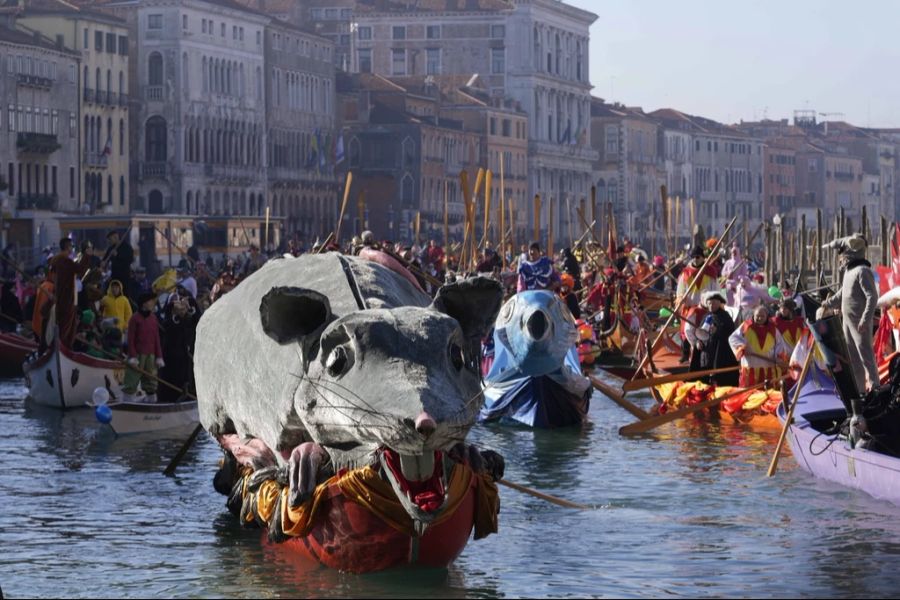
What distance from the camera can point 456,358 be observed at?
38.2 feet

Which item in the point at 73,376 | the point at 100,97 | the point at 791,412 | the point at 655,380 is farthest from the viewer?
the point at 100,97

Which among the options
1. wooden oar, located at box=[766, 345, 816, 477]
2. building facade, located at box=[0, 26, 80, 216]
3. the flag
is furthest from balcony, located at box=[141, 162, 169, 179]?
wooden oar, located at box=[766, 345, 816, 477]

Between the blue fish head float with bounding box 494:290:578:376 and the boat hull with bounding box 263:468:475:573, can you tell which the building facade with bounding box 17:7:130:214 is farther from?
the boat hull with bounding box 263:468:475:573

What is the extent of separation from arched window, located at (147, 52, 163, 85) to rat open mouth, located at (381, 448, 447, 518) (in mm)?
73951

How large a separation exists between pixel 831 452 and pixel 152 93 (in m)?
69.4

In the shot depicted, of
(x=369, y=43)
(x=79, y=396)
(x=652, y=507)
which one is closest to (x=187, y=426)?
(x=79, y=396)

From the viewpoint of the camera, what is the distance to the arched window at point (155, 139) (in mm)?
84006

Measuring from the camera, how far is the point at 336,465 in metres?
12.2

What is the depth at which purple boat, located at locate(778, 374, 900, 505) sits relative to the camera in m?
15.6

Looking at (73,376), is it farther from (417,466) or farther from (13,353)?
(417,466)

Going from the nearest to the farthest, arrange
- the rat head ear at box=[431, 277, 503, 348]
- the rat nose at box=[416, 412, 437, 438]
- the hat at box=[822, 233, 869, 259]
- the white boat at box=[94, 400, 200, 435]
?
the rat nose at box=[416, 412, 437, 438], the rat head ear at box=[431, 277, 503, 348], the hat at box=[822, 233, 869, 259], the white boat at box=[94, 400, 200, 435]

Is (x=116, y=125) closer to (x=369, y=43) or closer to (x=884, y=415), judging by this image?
(x=369, y=43)

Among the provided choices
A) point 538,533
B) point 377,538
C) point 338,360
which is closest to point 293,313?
point 338,360

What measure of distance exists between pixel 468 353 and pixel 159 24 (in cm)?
7385
